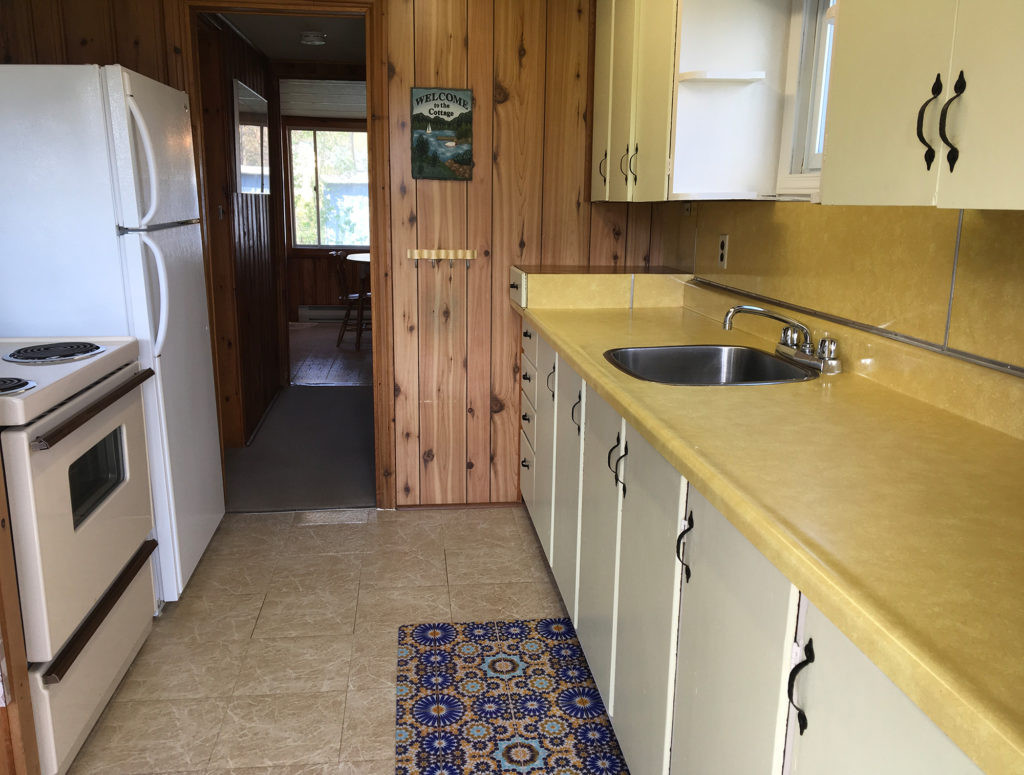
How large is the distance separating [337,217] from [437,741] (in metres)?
7.85

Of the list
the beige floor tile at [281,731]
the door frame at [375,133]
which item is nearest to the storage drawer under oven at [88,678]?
the beige floor tile at [281,731]

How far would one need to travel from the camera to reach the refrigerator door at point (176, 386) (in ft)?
8.11

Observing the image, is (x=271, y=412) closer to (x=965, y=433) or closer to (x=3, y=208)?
(x=3, y=208)

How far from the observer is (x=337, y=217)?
30.0 feet

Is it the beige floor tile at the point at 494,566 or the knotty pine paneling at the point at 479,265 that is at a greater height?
the knotty pine paneling at the point at 479,265

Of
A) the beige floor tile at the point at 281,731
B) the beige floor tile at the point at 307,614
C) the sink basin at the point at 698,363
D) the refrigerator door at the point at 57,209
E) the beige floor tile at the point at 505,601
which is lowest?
the beige floor tile at the point at 281,731

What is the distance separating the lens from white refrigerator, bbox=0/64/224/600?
7.54 feet

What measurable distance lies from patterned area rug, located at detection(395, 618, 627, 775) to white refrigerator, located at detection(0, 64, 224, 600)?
3.15ft

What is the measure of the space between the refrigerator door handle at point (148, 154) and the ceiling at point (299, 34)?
237cm

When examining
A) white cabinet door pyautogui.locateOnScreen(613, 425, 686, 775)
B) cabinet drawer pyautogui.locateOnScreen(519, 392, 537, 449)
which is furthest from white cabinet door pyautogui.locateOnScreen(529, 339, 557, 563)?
white cabinet door pyautogui.locateOnScreen(613, 425, 686, 775)

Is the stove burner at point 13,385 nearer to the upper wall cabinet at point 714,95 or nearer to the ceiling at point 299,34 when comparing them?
the upper wall cabinet at point 714,95

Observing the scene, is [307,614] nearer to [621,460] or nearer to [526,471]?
[526,471]

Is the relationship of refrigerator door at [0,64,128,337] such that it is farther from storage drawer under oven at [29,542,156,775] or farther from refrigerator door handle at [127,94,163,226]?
storage drawer under oven at [29,542,156,775]

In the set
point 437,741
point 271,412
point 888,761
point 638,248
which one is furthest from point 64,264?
point 271,412
